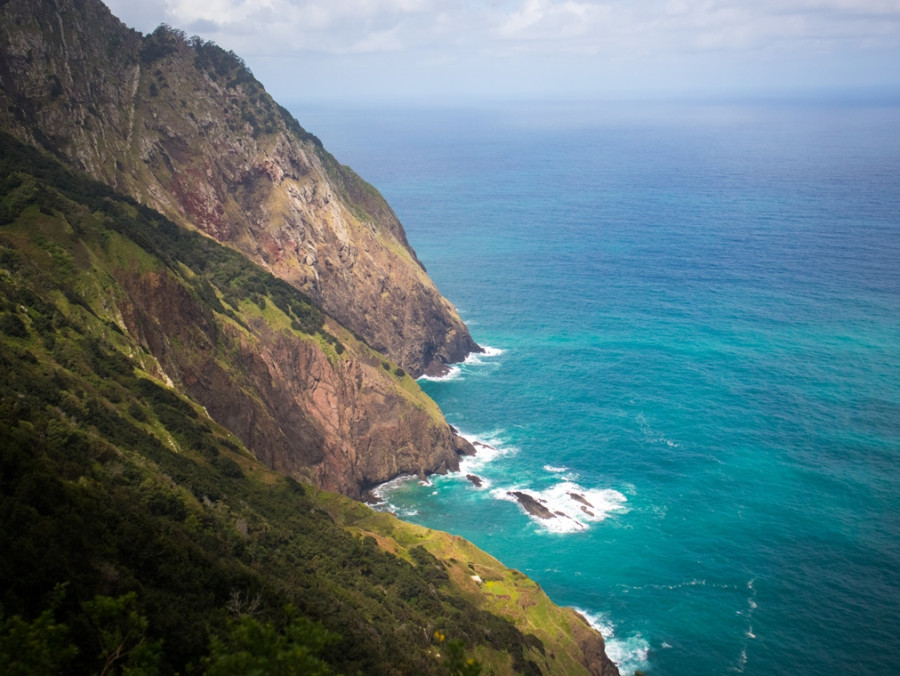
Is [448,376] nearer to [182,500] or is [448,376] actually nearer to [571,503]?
[571,503]

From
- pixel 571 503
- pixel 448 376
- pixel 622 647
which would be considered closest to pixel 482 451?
pixel 571 503

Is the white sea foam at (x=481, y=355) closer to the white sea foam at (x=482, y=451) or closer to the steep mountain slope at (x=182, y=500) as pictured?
the white sea foam at (x=482, y=451)

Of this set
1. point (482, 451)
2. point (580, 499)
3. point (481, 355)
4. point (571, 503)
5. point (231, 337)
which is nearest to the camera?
point (231, 337)

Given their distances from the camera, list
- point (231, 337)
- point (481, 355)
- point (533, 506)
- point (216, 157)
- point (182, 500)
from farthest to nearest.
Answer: point (481, 355) → point (216, 157) → point (533, 506) → point (231, 337) → point (182, 500)

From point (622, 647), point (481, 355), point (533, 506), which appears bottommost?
point (622, 647)

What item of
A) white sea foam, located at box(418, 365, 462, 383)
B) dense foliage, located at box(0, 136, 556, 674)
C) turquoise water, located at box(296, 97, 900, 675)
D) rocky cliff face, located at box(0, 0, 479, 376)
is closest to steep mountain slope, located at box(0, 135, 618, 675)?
dense foliage, located at box(0, 136, 556, 674)

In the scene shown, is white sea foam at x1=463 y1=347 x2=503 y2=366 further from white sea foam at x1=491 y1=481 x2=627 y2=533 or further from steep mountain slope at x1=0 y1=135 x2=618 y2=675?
white sea foam at x1=491 y1=481 x2=627 y2=533
